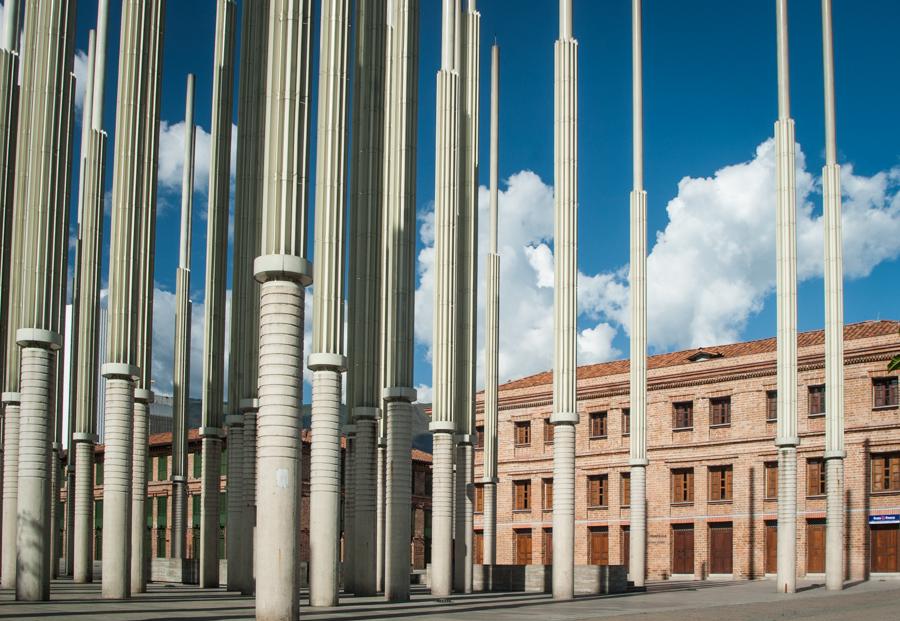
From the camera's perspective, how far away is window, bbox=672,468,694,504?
6344 cm

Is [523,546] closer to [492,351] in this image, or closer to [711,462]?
[711,462]

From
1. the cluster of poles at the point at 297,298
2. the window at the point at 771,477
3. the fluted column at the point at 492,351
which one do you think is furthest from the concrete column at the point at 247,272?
the window at the point at 771,477

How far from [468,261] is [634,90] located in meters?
11.2

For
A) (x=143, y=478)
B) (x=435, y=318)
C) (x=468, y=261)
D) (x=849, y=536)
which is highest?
(x=468, y=261)

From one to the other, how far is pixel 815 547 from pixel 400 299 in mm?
33025

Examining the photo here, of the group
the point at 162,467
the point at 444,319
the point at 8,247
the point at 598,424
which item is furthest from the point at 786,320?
the point at 162,467

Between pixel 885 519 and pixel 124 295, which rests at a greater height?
pixel 124 295

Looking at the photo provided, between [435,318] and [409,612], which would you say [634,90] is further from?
[409,612]

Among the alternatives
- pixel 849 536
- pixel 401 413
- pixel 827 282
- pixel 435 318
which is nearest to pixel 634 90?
pixel 827 282

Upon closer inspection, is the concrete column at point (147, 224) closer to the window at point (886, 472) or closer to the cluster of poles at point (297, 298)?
the cluster of poles at point (297, 298)

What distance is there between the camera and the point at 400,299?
3419cm

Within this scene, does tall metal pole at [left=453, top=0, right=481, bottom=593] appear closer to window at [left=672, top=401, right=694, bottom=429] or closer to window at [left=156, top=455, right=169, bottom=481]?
window at [left=672, top=401, right=694, bottom=429]

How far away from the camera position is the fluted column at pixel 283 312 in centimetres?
2092

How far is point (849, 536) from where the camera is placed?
5603 cm
